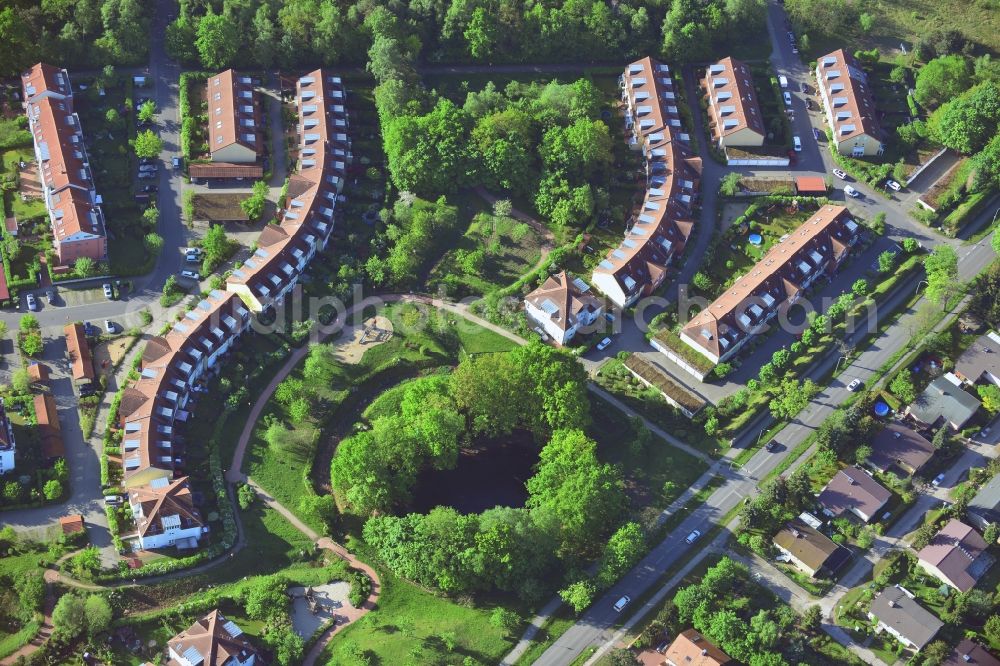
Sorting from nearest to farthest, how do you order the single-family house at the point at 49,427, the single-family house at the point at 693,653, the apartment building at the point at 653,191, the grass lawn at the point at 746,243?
1. the single-family house at the point at 693,653
2. the single-family house at the point at 49,427
3. the apartment building at the point at 653,191
4. the grass lawn at the point at 746,243

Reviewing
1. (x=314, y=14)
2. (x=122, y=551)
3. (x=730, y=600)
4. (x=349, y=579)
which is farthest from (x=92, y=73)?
(x=730, y=600)

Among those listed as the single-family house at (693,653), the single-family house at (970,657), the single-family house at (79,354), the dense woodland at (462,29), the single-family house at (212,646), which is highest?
the dense woodland at (462,29)

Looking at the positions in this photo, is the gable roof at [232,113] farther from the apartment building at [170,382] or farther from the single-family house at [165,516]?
the single-family house at [165,516]

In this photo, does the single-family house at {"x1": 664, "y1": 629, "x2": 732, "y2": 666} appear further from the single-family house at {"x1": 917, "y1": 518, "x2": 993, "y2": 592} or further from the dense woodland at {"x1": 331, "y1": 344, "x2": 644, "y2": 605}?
the single-family house at {"x1": 917, "y1": 518, "x2": 993, "y2": 592}

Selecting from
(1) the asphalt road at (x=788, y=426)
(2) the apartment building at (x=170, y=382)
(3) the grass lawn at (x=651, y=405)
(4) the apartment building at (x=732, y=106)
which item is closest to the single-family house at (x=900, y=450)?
(1) the asphalt road at (x=788, y=426)

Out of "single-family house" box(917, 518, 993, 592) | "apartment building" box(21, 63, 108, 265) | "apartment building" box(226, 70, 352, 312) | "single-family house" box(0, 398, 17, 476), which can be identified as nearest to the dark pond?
"apartment building" box(226, 70, 352, 312)

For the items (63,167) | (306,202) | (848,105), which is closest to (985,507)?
(848,105)
